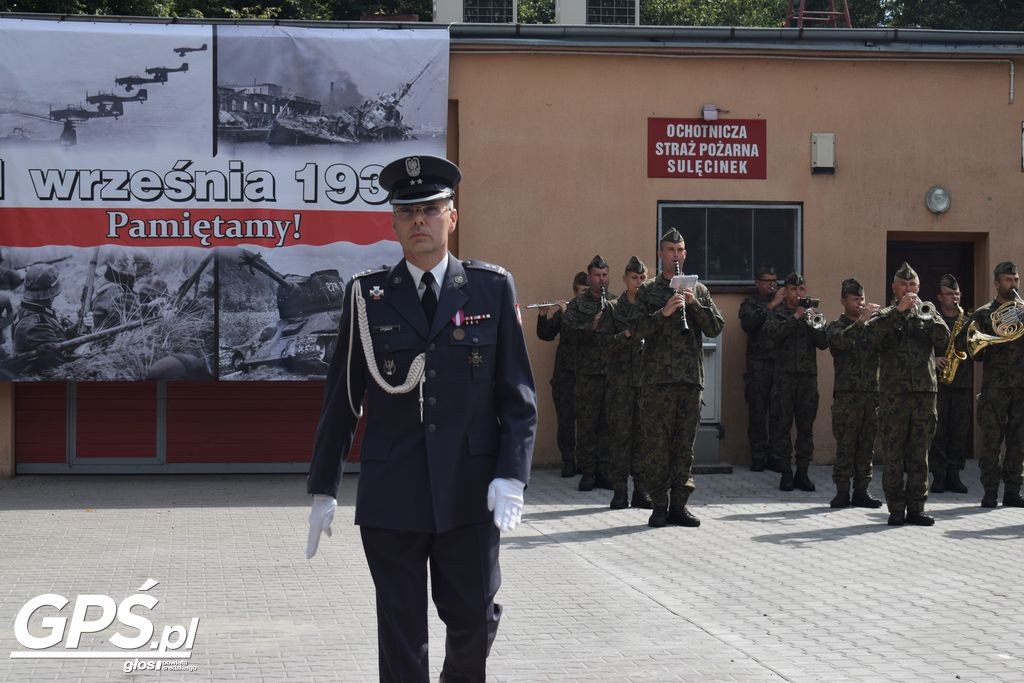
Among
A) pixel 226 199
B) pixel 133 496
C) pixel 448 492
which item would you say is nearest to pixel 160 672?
pixel 448 492

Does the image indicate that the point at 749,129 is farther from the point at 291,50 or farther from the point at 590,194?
the point at 291,50

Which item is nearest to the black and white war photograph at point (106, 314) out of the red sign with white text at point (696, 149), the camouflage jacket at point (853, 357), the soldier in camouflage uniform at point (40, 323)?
the soldier in camouflage uniform at point (40, 323)

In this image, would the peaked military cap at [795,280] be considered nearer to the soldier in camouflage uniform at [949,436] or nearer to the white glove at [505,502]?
the soldier in camouflage uniform at [949,436]

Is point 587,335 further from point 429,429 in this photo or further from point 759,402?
point 429,429

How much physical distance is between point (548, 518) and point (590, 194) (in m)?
4.63

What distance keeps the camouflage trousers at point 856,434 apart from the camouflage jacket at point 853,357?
84mm

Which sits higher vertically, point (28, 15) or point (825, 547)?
point (28, 15)

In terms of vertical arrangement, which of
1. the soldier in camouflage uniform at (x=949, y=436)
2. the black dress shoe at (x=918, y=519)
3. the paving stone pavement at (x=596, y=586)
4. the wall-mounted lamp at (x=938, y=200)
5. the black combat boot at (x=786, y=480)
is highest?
the wall-mounted lamp at (x=938, y=200)

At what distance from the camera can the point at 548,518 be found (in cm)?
1197

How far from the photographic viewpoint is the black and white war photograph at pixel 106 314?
547 inches

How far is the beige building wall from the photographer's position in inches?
599

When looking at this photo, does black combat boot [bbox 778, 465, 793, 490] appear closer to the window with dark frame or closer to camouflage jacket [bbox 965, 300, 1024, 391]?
camouflage jacket [bbox 965, 300, 1024, 391]

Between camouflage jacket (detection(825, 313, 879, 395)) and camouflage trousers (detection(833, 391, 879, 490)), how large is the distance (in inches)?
3.3

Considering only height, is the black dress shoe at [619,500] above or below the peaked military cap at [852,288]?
below
